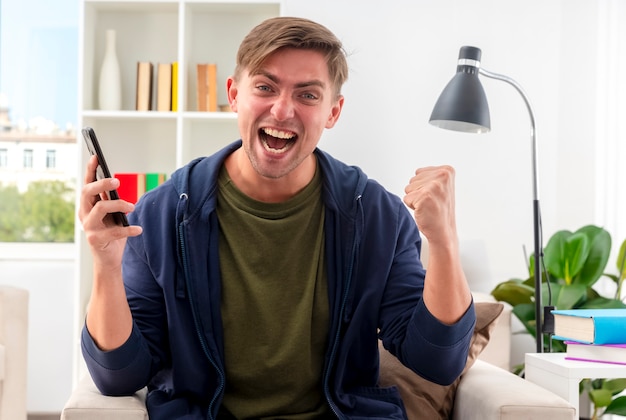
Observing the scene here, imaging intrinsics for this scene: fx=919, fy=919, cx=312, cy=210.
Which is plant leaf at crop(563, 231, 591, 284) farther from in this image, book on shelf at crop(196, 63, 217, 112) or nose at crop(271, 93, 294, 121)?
nose at crop(271, 93, 294, 121)

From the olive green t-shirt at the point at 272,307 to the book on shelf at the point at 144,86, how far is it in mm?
2014

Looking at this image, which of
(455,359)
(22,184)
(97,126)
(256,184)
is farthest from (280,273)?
(22,184)

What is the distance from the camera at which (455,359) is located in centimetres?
185

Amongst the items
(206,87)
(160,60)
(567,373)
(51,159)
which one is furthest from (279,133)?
(51,159)

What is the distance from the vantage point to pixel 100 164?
1.59 meters

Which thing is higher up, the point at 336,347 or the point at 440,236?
the point at 440,236

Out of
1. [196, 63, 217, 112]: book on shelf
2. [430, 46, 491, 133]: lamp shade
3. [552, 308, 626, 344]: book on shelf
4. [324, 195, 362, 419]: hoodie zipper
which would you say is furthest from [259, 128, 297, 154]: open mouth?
[196, 63, 217, 112]: book on shelf

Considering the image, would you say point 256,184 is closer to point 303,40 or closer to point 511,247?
point 303,40

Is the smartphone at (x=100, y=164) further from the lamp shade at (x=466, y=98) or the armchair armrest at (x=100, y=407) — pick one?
the lamp shade at (x=466, y=98)

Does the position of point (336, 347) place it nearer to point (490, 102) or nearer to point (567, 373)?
point (567, 373)

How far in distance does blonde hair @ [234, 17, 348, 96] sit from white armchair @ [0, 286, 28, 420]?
5.49 feet

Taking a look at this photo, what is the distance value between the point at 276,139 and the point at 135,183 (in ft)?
6.28

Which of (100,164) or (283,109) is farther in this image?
(283,109)

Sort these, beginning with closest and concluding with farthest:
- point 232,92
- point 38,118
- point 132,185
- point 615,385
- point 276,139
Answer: point 276,139
point 232,92
point 615,385
point 132,185
point 38,118
